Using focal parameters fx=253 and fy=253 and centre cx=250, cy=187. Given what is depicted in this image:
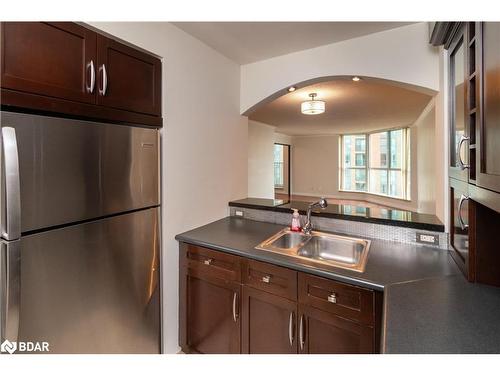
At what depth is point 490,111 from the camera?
83 cm

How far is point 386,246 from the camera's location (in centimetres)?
165

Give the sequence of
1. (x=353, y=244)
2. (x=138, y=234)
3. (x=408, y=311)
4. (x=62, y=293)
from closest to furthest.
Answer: (x=408, y=311), (x=62, y=293), (x=138, y=234), (x=353, y=244)

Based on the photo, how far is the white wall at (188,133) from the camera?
1.75 meters

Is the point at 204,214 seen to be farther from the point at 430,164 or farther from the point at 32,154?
the point at 430,164

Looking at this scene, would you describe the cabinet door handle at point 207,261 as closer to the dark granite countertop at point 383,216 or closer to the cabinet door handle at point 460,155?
the dark granite countertop at point 383,216

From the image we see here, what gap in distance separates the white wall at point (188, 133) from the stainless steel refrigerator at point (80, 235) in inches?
5.7

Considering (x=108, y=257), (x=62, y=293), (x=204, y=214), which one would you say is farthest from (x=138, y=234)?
(x=204, y=214)

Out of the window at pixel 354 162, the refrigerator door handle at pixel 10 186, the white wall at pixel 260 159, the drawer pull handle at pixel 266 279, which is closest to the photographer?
the refrigerator door handle at pixel 10 186

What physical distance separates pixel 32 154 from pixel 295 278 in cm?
137

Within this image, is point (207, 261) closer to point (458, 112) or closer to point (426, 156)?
point (458, 112)

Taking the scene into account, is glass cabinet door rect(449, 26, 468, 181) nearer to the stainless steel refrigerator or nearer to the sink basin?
the sink basin

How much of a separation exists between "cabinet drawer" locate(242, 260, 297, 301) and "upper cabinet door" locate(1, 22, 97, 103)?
127 cm

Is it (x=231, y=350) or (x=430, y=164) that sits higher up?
(x=430, y=164)

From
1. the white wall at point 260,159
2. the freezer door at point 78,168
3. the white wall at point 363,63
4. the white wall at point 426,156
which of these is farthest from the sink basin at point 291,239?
the white wall at point 260,159
